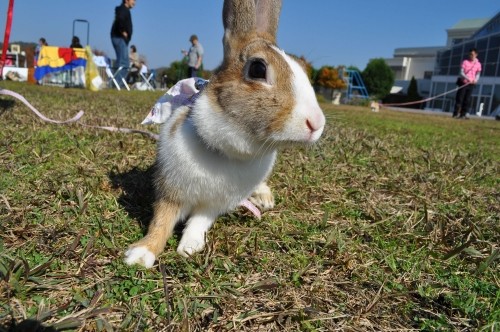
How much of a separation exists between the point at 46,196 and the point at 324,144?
2580 mm

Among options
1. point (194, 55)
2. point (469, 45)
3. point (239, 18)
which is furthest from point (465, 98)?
point (469, 45)

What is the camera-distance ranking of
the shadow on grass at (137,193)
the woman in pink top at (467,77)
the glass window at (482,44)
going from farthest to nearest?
the glass window at (482,44) < the woman in pink top at (467,77) < the shadow on grass at (137,193)

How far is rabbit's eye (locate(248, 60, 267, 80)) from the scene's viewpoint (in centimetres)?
169

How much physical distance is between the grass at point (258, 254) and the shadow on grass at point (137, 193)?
1 cm

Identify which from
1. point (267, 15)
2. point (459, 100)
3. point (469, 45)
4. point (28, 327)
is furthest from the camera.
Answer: point (469, 45)

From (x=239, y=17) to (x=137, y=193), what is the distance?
1.08 m

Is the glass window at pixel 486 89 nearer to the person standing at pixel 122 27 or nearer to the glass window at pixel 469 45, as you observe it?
the glass window at pixel 469 45

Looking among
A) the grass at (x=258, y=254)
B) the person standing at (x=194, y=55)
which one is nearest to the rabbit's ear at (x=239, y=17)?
the grass at (x=258, y=254)

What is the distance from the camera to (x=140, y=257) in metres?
1.61

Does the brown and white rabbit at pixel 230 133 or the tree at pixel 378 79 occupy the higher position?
the tree at pixel 378 79

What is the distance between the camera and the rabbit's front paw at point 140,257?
1.59 metres

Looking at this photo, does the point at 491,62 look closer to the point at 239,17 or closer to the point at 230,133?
the point at 239,17

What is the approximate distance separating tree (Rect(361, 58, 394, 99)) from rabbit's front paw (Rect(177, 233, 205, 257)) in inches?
1710

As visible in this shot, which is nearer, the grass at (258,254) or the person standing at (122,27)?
the grass at (258,254)
